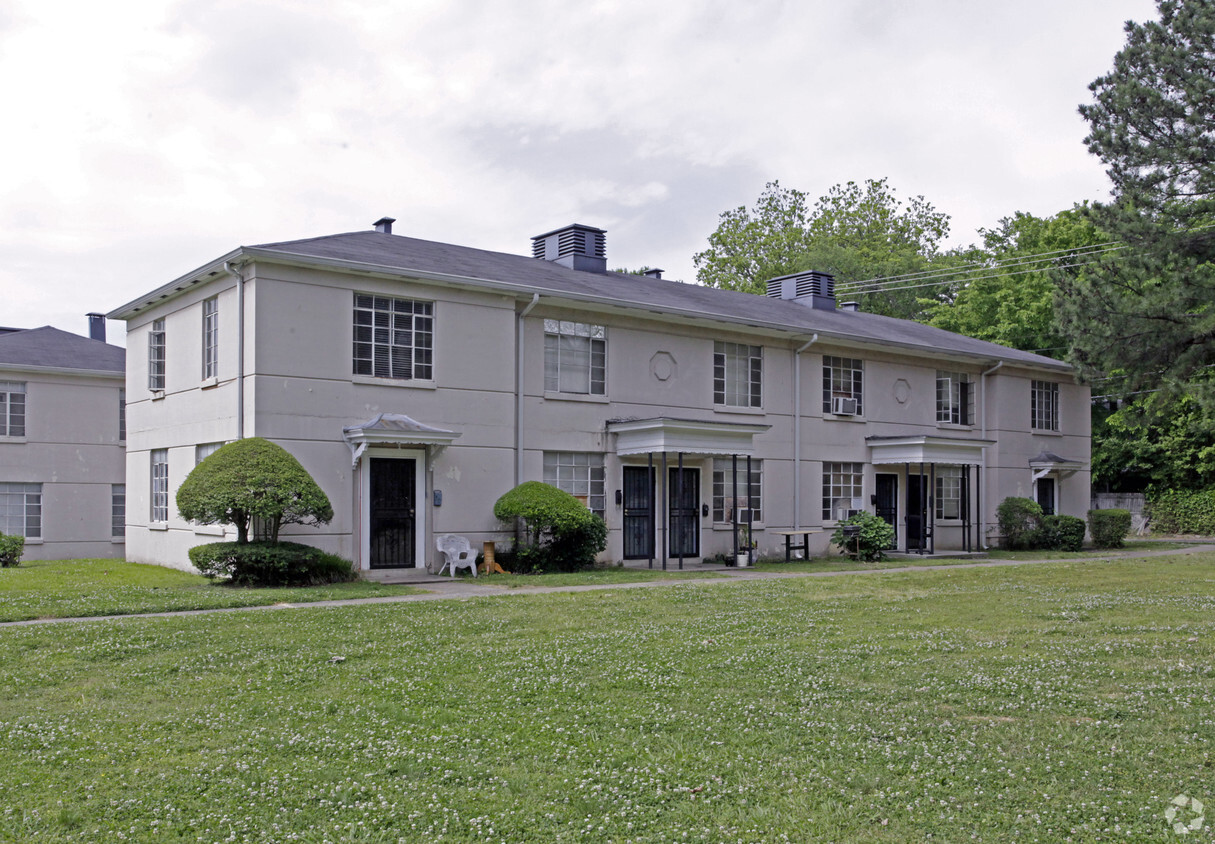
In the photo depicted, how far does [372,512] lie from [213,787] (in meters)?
11.7

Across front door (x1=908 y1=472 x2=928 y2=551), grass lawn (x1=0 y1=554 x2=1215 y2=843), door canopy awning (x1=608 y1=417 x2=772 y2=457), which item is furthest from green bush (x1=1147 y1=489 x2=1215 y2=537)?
grass lawn (x1=0 y1=554 x2=1215 y2=843)

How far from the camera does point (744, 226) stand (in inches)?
1984

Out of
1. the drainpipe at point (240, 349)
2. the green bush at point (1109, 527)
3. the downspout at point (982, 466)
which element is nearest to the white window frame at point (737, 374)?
the downspout at point (982, 466)

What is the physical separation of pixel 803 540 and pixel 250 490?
12.7m

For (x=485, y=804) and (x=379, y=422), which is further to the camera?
(x=379, y=422)

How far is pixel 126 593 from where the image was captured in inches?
535

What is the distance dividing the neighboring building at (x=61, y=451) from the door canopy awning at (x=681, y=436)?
13897 mm

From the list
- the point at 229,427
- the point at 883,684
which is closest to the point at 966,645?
the point at 883,684

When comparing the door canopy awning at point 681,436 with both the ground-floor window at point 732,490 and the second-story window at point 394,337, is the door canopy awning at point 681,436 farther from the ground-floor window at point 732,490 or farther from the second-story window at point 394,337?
the second-story window at point 394,337

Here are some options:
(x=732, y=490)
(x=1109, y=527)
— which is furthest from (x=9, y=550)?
(x=1109, y=527)

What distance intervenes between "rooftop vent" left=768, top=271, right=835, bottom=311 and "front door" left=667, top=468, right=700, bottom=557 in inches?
387

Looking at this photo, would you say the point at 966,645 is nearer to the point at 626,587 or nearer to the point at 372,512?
the point at 626,587

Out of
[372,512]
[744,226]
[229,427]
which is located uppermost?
[744,226]

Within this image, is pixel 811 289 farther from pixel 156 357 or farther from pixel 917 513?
pixel 156 357
